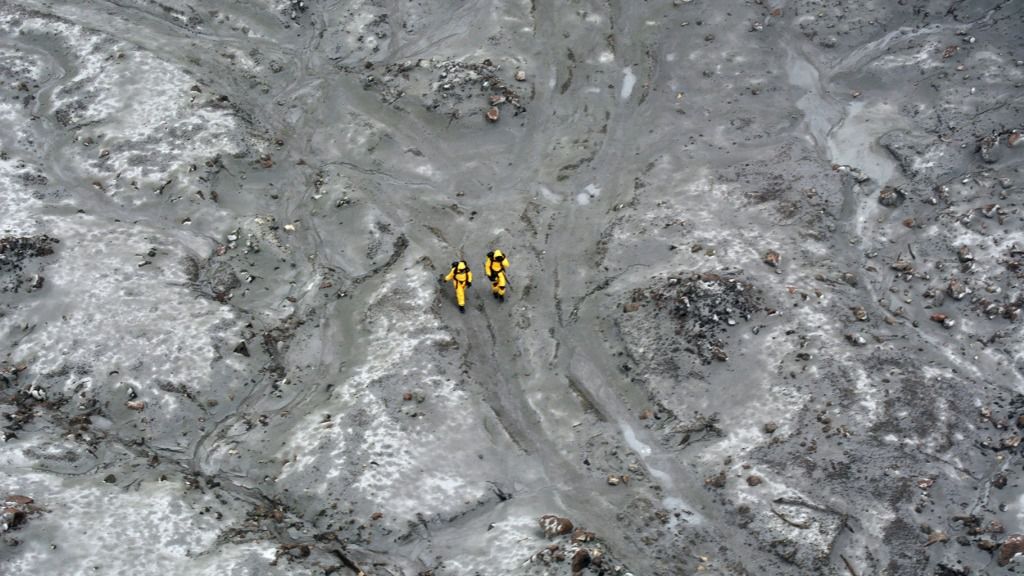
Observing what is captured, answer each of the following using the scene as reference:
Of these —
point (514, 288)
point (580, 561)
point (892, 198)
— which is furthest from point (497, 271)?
point (892, 198)

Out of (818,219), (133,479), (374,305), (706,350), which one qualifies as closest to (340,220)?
(374,305)

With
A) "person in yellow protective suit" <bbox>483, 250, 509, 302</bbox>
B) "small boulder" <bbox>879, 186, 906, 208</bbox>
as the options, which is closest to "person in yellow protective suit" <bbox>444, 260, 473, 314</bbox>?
"person in yellow protective suit" <bbox>483, 250, 509, 302</bbox>

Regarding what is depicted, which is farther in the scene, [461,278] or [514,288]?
[514,288]

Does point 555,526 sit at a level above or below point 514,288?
below

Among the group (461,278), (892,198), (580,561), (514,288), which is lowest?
(580,561)

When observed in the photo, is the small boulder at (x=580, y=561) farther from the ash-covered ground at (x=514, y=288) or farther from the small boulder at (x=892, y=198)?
the small boulder at (x=892, y=198)

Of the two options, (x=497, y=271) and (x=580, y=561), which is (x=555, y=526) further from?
(x=497, y=271)

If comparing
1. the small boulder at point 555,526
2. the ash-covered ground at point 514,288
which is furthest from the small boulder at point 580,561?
the small boulder at point 555,526

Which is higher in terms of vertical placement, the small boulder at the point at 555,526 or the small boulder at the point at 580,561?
the small boulder at the point at 580,561
